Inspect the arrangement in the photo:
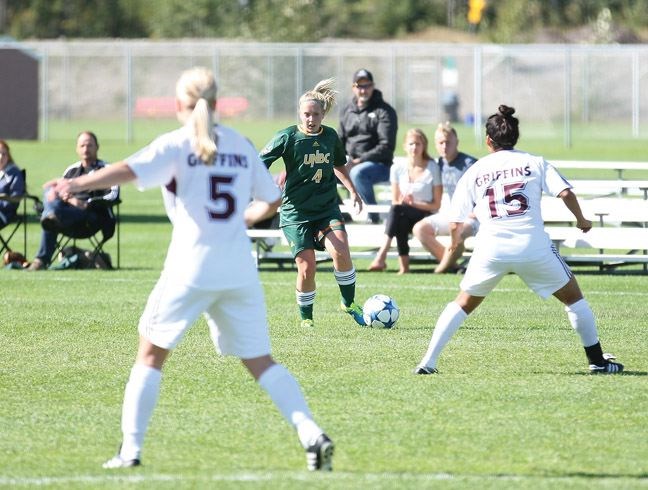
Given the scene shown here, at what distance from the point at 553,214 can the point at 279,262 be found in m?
3.21

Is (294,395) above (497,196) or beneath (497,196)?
beneath

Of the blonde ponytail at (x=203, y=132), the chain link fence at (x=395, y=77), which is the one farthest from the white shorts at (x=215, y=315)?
the chain link fence at (x=395, y=77)

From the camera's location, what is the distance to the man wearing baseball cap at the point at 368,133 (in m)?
15.6

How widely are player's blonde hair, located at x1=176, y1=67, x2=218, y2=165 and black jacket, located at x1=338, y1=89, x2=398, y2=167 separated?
9.87 meters

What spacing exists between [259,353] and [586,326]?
3115 millimetres

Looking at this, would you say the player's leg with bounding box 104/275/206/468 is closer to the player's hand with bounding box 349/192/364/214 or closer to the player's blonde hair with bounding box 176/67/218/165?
the player's blonde hair with bounding box 176/67/218/165

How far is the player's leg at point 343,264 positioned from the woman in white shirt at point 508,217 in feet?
7.77

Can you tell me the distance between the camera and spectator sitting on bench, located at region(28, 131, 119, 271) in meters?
14.5

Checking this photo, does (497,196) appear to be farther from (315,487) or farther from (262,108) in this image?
(262,108)

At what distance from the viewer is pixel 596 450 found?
257 inches

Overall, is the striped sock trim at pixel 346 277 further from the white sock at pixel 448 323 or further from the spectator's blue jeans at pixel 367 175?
the spectator's blue jeans at pixel 367 175

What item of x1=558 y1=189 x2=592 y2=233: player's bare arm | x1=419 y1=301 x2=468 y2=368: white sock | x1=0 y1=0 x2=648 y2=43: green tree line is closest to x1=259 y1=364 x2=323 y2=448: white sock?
x1=419 y1=301 x2=468 y2=368: white sock

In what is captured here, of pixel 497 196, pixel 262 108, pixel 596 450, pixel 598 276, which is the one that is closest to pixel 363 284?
pixel 598 276

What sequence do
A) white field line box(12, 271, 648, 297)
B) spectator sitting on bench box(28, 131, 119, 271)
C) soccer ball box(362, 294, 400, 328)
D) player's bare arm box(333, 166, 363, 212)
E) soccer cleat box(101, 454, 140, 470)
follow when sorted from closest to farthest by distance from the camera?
soccer cleat box(101, 454, 140, 470), soccer ball box(362, 294, 400, 328), player's bare arm box(333, 166, 363, 212), white field line box(12, 271, 648, 297), spectator sitting on bench box(28, 131, 119, 271)
